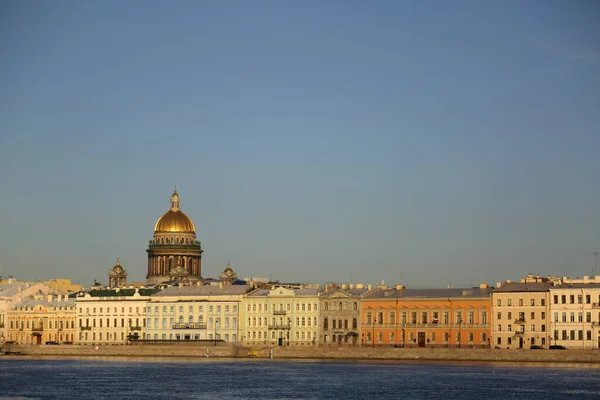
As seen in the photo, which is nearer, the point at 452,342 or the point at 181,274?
the point at 452,342

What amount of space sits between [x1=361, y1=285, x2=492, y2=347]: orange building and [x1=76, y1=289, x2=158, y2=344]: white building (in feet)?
74.9

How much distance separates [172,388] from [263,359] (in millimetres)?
34710

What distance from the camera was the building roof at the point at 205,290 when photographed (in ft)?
→ 394

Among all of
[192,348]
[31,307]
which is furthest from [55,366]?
[31,307]

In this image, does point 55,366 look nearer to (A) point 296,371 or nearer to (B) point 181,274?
(A) point 296,371

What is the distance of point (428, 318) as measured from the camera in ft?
348

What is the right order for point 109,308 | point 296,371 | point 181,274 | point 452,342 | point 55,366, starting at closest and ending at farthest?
point 296,371, point 55,366, point 452,342, point 109,308, point 181,274

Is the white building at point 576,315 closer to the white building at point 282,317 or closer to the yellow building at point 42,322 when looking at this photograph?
the white building at point 282,317

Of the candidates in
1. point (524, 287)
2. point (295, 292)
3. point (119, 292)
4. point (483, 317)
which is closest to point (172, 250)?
point (119, 292)

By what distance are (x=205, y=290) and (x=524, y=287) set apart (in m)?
30.5

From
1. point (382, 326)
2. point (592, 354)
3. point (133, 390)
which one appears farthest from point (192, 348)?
point (133, 390)

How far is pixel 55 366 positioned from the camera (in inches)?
3873

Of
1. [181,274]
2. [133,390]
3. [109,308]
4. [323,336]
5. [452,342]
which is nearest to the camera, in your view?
[133,390]

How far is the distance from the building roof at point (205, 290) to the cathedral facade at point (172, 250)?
11.3m
